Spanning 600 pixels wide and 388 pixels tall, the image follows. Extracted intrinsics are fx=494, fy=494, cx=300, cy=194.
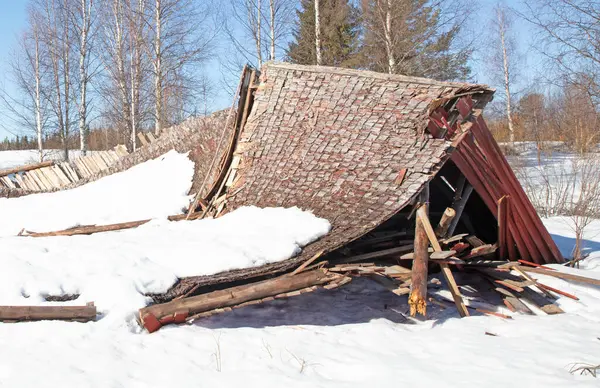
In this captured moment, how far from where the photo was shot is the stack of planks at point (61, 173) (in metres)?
14.0

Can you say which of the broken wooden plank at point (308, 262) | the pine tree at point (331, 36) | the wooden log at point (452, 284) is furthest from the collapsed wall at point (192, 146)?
the pine tree at point (331, 36)

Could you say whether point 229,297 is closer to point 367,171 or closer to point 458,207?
point 367,171

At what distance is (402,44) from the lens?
53.9 ft

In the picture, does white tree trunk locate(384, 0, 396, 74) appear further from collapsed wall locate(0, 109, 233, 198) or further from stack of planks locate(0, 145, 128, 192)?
stack of planks locate(0, 145, 128, 192)

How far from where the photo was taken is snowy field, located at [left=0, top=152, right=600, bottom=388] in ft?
12.9

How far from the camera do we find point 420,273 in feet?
18.8

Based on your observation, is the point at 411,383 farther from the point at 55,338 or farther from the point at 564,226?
the point at 564,226

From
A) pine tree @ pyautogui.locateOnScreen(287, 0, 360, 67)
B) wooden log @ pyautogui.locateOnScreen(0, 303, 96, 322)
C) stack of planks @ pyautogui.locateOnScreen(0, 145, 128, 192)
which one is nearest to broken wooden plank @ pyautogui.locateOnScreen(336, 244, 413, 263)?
wooden log @ pyautogui.locateOnScreen(0, 303, 96, 322)

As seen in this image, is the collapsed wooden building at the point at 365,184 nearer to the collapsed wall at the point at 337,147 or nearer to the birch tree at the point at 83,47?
the collapsed wall at the point at 337,147

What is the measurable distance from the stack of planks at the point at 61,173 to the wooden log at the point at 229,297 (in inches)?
388

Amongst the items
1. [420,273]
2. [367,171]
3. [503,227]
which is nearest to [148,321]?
[420,273]

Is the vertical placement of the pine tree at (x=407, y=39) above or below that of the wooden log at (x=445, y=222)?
above

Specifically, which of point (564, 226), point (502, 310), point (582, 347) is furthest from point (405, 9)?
point (582, 347)

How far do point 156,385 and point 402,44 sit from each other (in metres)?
15.0
